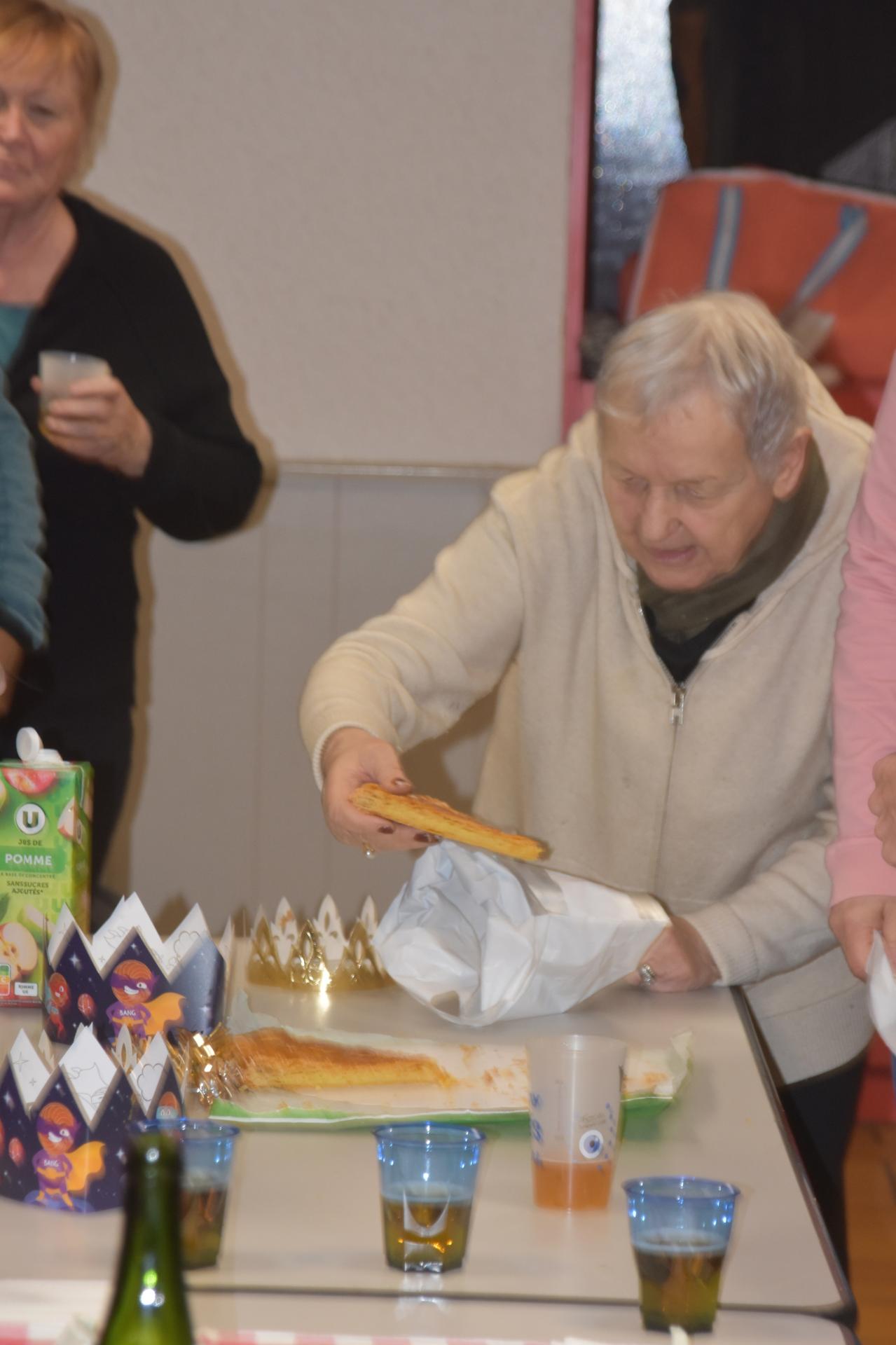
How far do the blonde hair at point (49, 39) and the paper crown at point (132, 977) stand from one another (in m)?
1.20

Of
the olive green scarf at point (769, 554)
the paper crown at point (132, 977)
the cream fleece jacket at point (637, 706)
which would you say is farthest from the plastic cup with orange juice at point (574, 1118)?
the olive green scarf at point (769, 554)

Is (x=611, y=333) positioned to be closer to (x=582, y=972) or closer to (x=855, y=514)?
(x=855, y=514)

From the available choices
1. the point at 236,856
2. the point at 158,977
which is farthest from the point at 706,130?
the point at 158,977

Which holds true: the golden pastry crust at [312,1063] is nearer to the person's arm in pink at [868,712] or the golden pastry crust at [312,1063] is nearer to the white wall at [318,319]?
the person's arm in pink at [868,712]

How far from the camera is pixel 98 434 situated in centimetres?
209

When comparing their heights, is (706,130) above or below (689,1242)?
above

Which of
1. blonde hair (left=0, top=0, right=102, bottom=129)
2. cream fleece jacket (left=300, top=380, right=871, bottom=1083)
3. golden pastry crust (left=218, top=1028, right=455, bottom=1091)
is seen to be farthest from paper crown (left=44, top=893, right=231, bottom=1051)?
blonde hair (left=0, top=0, right=102, bottom=129)

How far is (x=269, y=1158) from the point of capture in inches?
44.7

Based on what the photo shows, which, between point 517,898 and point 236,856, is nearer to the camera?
point 517,898

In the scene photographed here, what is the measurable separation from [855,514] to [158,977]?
0.77 m

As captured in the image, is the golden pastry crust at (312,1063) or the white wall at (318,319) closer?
the golden pastry crust at (312,1063)

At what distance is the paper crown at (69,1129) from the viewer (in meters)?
1.02

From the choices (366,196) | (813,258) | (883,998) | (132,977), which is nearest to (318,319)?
(366,196)

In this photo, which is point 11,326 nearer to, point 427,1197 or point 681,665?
point 681,665
